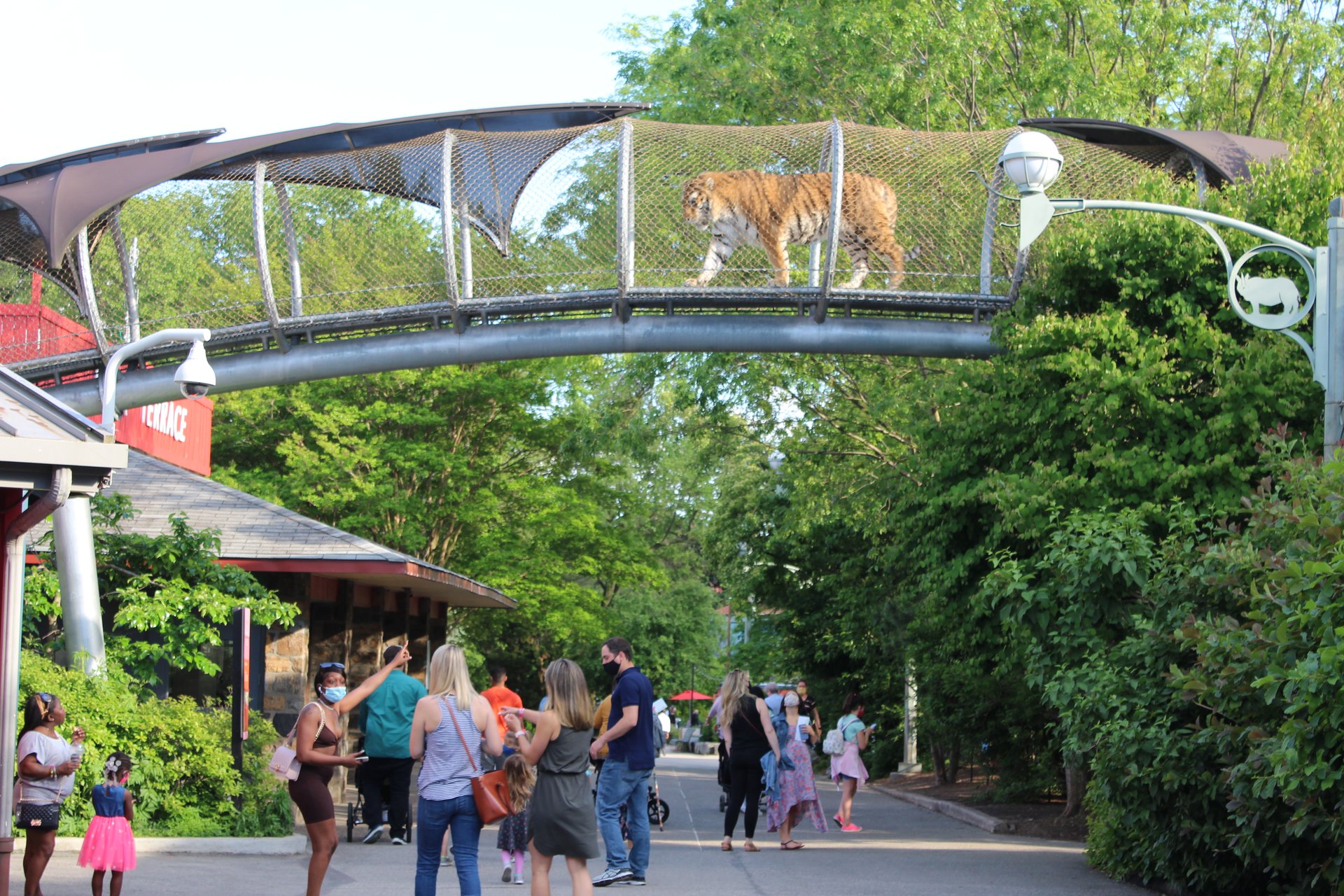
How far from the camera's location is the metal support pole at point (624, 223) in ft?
49.5

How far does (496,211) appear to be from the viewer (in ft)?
51.3

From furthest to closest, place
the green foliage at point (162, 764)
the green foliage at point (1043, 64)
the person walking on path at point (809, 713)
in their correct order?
the green foliage at point (1043, 64) < the person walking on path at point (809, 713) < the green foliage at point (162, 764)

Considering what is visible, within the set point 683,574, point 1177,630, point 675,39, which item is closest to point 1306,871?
point 1177,630

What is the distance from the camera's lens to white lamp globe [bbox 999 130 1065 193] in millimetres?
10758

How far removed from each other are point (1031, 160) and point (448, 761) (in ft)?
20.1

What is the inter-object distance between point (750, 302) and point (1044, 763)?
9.01 metres

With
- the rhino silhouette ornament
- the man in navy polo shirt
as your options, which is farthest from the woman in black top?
the rhino silhouette ornament

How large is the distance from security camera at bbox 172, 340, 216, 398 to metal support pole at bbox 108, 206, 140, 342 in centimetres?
330

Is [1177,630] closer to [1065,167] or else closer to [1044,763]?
[1065,167]

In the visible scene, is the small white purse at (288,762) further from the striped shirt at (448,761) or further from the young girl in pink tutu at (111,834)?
the striped shirt at (448,761)

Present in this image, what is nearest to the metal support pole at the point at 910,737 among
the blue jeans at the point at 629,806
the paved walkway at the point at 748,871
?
the paved walkway at the point at 748,871

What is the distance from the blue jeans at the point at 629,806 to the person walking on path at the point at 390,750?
261 cm

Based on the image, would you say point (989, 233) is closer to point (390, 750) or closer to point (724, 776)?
point (724, 776)

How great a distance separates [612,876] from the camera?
36.2ft
